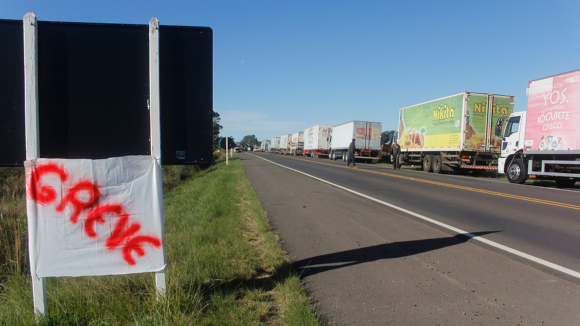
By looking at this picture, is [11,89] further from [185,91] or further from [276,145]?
[276,145]

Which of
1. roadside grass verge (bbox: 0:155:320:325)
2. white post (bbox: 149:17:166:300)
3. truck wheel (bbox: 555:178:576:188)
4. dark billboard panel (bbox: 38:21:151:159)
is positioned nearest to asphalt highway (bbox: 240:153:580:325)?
roadside grass verge (bbox: 0:155:320:325)

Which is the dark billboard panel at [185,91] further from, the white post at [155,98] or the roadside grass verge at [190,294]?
the roadside grass verge at [190,294]

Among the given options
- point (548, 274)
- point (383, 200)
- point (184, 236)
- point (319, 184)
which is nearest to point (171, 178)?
point (319, 184)

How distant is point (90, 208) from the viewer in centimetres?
282

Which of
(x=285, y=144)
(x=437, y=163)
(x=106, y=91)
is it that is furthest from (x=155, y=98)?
(x=285, y=144)

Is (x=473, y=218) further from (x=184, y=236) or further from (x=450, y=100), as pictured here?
(x=450, y=100)

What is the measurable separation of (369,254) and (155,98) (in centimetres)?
343

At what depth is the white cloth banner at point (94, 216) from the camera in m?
2.77

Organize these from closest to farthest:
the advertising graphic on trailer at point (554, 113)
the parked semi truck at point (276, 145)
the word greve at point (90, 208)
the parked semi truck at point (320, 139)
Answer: the word greve at point (90, 208)
the advertising graphic on trailer at point (554, 113)
the parked semi truck at point (320, 139)
the parked semi truck at point (276, 145)

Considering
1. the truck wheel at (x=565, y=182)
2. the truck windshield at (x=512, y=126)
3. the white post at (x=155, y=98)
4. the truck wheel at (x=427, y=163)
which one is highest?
the truck windshield at (x=512, y=126)

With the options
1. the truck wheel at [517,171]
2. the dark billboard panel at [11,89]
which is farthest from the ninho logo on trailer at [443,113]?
the dark billboard panel at [11,89]

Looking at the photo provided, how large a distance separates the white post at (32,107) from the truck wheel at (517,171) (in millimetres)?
16357

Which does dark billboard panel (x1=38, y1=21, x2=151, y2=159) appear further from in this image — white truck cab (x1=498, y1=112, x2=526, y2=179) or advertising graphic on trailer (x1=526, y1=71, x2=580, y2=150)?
white truck cab (x1=498, y1=112, x2=526, y2=179)

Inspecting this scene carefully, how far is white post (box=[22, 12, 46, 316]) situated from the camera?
2.77 m
